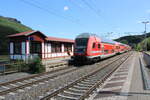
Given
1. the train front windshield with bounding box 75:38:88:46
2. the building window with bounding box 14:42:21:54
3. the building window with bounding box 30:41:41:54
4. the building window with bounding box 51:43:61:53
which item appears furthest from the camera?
the building window with bounding box 51:43:61:53

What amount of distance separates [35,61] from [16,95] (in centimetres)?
687

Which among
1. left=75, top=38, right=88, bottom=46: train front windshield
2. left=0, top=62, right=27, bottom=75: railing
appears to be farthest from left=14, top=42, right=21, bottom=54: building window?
left=75, top=38, right=88, bottom=46: train front windshield

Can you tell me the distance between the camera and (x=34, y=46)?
842 inches

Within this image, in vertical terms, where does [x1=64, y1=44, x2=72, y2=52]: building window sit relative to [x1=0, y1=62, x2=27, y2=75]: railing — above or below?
above

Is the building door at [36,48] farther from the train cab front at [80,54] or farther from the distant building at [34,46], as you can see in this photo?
the train cab front at [80,54]

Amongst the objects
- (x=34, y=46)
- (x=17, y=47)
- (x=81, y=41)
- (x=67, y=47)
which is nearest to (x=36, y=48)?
(x=34, y=46)

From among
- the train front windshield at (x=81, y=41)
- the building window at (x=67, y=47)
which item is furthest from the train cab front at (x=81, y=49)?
the building window at (x=67, y=47)

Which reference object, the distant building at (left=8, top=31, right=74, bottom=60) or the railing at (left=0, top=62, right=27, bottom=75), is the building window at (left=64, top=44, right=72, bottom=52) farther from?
the railing at (left=0, top=62, right=27, bottom=75)

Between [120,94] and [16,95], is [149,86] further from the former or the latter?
[16,95]

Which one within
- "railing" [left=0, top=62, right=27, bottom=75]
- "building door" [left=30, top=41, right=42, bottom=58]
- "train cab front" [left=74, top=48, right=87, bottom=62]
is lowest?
"railing" [left=0, top=62, right=27, bottom=75]

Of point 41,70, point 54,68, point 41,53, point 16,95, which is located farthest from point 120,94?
point 41,53

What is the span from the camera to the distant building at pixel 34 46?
19.3 meters

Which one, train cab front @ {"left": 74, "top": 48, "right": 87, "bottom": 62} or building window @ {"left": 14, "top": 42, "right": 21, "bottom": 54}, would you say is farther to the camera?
building window @ {"left": 14, "top": 42, "right": 21, "bottom": 54}

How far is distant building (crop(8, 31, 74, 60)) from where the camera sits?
63.4 ft
